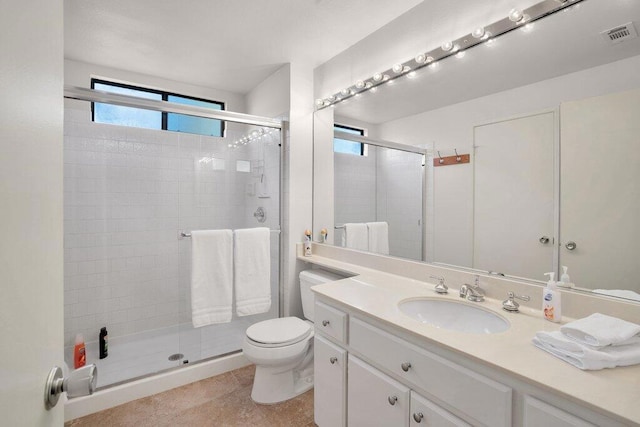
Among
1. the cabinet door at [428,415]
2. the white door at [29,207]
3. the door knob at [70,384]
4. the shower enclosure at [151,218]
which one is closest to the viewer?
the white door at [29,207]

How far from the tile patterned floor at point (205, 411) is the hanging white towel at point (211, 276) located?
47cm

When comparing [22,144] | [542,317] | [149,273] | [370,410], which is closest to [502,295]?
[542,317]

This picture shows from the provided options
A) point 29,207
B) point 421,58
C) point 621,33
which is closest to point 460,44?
point 421,58

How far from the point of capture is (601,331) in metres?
0.92

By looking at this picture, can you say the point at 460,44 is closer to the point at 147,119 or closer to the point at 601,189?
the point at 601,189

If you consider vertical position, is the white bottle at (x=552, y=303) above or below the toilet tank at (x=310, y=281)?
above

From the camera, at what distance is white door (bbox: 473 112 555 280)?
4.35ft

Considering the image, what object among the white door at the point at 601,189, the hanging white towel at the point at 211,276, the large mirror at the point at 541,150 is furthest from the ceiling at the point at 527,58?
the hanging white towel at the point at 211,276

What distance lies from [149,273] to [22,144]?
2.76 m

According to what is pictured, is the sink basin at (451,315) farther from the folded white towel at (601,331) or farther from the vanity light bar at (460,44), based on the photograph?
the vanity light bar at (460,44)

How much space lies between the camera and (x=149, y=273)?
286 cm

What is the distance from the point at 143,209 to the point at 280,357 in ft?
6.38

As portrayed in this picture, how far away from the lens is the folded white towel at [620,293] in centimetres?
111

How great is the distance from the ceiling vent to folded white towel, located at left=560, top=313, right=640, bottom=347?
1.04m
